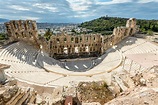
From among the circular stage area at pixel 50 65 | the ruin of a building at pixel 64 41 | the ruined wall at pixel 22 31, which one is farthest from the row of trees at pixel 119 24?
the ruined wall at pixel 22 31

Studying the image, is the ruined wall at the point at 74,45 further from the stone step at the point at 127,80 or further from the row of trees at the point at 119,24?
the stone step at the point at 127,80

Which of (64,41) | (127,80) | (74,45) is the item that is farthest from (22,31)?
(127,80)

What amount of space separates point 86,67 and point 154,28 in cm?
3550

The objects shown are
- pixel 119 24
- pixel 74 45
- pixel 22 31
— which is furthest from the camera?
pixel 119 24

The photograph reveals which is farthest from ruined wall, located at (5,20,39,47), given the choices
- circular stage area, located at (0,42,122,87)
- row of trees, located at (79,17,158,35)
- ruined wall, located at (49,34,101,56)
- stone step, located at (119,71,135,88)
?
row of trees, located at (79,17,158,35)

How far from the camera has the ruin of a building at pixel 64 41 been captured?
3788 cm

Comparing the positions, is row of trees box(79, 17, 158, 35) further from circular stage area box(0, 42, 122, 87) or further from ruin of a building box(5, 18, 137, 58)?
circular stage area box(0, 42, 122, 87)

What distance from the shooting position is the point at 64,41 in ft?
136

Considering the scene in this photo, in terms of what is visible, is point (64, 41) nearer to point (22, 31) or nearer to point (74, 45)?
point (74, 45)

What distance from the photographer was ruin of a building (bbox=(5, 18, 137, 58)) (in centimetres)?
3788

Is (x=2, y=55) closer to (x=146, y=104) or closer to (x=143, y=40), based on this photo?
(x=146, y=104)

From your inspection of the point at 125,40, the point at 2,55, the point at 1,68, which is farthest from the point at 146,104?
the point at 125,40

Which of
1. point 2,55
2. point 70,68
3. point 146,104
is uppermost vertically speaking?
point 146,104

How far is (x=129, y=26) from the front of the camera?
157 ft
